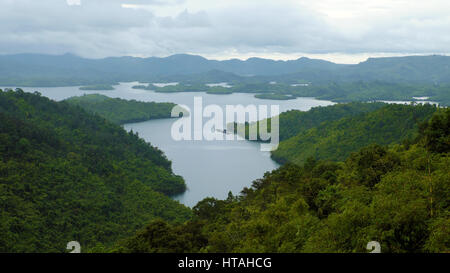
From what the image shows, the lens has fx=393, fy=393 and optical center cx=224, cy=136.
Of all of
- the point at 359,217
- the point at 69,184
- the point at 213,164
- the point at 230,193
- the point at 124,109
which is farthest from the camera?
the point at 124,109

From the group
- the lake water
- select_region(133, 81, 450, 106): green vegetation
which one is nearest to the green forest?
the lake water

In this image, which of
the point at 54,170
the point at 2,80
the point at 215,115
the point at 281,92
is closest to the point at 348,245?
the point at 54,170

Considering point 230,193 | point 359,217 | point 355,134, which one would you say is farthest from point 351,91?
point 359,217

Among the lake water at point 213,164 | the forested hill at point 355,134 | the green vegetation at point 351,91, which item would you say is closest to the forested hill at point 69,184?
the lake water at point 213,164

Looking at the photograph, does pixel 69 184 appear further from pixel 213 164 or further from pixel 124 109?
pixel 124 109

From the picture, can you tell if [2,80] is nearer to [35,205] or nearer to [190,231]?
[35,205]

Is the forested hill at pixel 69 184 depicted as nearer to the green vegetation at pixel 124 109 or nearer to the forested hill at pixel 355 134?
the forested hill at pixel 355 134

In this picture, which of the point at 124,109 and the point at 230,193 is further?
the point at 124,109
